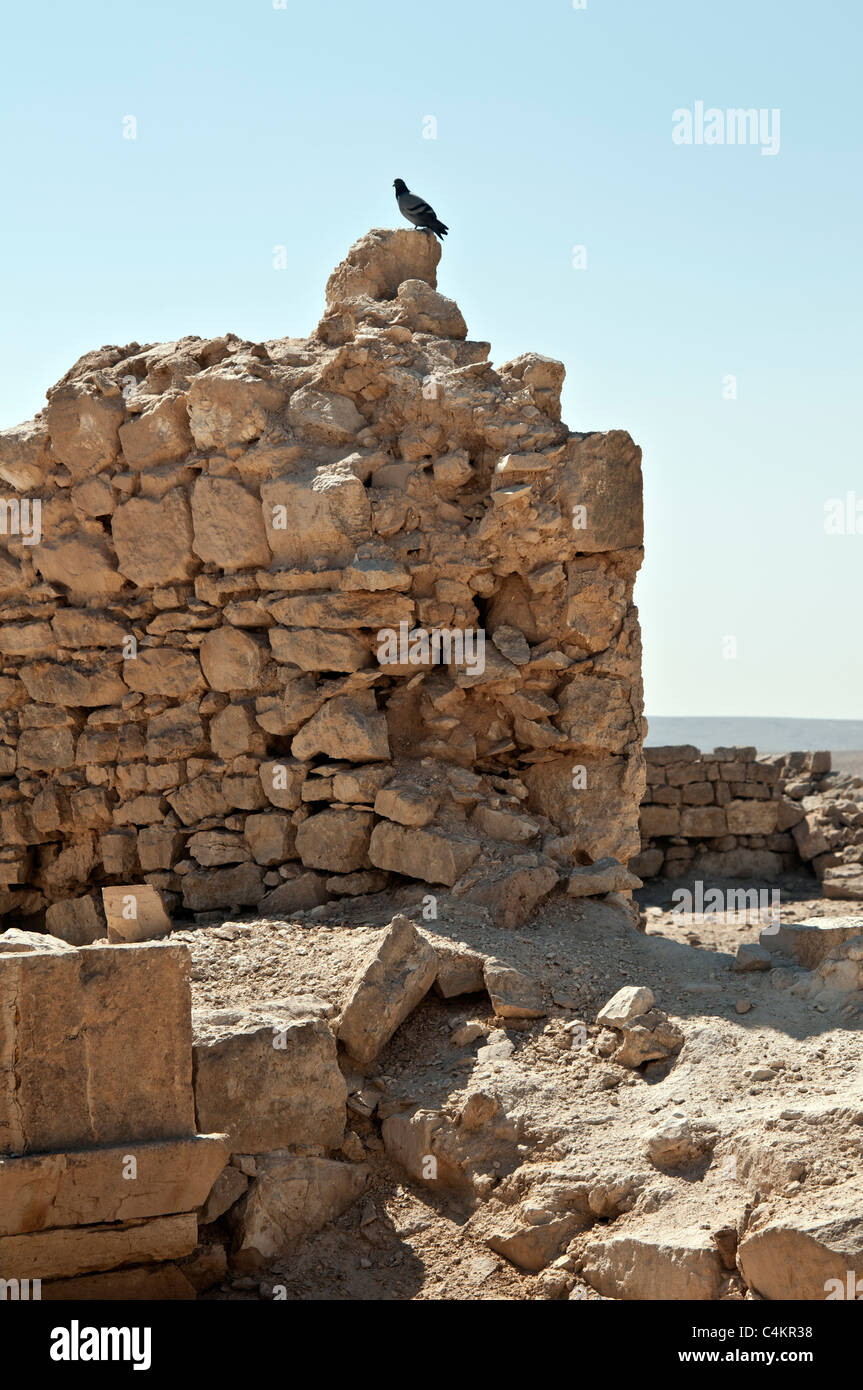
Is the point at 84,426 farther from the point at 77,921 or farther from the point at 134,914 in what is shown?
the point at 134,914

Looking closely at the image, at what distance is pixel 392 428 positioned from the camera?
704cm

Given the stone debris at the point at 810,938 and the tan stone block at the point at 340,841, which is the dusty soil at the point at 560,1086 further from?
the tan stone block at the point at 340,841

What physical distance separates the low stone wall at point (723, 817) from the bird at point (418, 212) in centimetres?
804

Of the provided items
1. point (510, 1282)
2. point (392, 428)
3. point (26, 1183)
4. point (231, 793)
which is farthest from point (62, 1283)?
point (392, 428)

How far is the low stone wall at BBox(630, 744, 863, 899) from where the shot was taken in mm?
14328

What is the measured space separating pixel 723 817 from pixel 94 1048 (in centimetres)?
1116

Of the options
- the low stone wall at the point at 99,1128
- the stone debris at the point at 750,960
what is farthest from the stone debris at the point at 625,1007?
the low stone wall at the point at 99,1128

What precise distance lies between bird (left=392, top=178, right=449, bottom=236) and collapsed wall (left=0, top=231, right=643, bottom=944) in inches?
3.0

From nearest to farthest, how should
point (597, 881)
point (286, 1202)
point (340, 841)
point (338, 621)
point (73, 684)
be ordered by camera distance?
point (286, 1202)
point (597, 881)
point (340, 841)
point (338, 621)
point (73, 684)

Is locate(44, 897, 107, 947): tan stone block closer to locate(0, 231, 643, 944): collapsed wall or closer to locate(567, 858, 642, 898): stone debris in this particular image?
locate(0, 231, 643, 944): collapsed wall

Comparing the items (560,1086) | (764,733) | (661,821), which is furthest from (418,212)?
(764,733)

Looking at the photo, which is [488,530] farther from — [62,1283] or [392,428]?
[62,1283]

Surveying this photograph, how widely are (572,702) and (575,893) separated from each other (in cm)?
103

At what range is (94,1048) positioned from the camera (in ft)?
13.6
